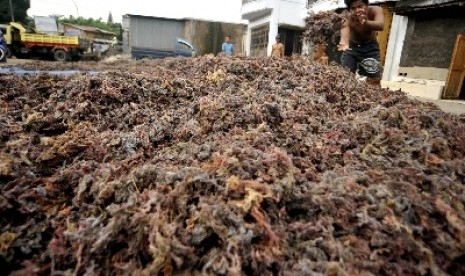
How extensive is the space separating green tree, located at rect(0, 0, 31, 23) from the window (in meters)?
22.7

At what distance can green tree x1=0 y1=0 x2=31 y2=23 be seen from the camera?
1090 inches

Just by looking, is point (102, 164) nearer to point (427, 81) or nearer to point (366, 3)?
point (366, 3)

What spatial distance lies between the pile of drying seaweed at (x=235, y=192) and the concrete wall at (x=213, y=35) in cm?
2141

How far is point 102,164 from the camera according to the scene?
83.9 inches

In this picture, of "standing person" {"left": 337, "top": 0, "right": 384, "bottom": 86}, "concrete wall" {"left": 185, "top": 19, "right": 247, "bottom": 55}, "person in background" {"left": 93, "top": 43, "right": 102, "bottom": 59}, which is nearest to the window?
"concrete wall" {"left": 185, "top": 19, "right": 247, "bottom": 55}

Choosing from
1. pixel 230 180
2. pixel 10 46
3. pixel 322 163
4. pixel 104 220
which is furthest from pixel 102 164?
pixel 10 46

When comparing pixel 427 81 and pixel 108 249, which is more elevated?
pixel 427 81

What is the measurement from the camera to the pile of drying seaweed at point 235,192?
1354 millimetres

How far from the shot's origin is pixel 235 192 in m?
1.61

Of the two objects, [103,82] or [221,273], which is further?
[103,82]

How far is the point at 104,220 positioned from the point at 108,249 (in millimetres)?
186

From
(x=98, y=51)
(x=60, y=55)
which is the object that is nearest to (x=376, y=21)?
(x=60, y=55)

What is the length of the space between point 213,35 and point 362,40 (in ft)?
66.9

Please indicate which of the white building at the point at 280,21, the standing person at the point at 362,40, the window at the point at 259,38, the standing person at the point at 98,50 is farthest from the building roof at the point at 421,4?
the standing person at the point at 98,50
